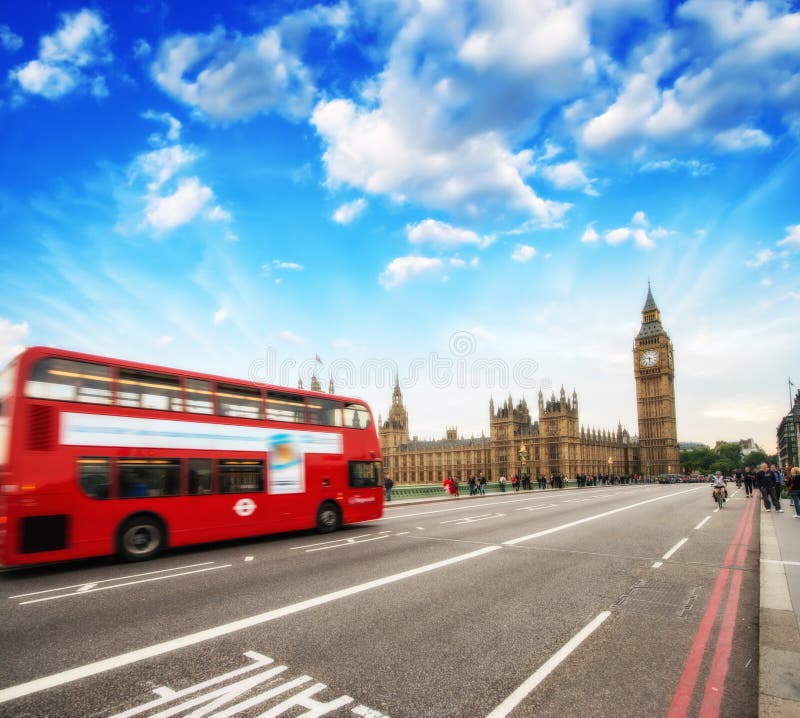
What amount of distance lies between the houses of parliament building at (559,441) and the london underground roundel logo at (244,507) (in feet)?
298

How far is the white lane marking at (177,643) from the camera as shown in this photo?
15.6ft

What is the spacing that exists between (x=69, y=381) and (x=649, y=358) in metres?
142

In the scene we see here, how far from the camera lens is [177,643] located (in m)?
5.85

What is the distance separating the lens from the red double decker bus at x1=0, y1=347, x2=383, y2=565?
9.93 metres

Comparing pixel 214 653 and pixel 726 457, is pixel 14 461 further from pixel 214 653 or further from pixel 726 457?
pixel 726 457

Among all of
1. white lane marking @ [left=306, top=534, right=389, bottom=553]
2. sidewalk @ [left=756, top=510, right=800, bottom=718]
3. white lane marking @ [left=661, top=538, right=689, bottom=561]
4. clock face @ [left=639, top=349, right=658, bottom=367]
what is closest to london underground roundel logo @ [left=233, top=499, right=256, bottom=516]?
white lane marking @ [left=306, top=534, right=389, bottom=553]

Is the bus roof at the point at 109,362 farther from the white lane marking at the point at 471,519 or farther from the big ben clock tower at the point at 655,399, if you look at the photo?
the big ben clock tower at the point at 655,399

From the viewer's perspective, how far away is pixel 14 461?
380 inches

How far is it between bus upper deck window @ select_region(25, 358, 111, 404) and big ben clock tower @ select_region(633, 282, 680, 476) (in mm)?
131631

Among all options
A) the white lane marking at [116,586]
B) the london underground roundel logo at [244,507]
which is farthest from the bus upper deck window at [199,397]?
the white lane marking at [116,586]

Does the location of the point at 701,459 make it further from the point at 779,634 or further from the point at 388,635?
the point at 388,635

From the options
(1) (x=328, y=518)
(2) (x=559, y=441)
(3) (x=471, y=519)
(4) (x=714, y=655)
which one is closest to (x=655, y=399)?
(2) (x=559, y=441)

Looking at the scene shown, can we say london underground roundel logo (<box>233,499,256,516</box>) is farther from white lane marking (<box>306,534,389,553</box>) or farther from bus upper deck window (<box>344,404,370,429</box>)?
→ bus upper deck window (<box>344,404,370,429</box>)

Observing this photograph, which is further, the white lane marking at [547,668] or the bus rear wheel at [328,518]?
the bus rear wheel at [328,518]
